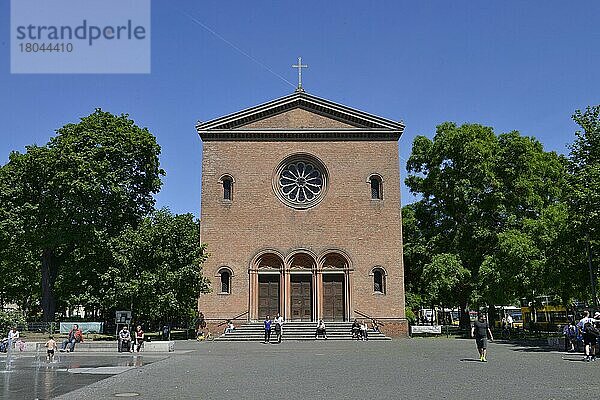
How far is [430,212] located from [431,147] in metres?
4.65

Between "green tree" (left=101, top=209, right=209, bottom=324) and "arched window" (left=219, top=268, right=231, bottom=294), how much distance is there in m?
2.76

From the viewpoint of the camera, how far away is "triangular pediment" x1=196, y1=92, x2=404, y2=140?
41.3 metres

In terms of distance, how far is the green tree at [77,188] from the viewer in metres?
39.5

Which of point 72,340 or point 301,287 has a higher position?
point 301,287

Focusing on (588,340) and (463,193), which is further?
(463,193)

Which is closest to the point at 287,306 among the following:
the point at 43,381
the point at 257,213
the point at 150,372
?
the point at 257,213

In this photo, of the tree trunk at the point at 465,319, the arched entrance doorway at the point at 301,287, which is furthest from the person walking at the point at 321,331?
the tree trunk at the point at 465,319

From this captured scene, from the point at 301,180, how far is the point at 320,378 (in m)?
26.2

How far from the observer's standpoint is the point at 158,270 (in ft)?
115

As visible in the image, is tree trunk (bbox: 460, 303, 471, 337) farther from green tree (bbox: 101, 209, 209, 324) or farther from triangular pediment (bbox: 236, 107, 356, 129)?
green tree (bbox: 101, 209, 209, 324)

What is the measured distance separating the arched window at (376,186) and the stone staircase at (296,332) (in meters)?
8.37

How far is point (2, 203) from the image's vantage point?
41.5 m

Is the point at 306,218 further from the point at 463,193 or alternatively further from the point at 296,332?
the point at 463,193

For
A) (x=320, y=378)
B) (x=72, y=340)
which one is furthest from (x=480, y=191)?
(x=320, y=378)
